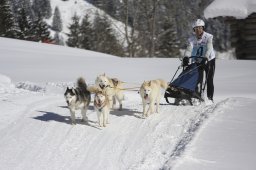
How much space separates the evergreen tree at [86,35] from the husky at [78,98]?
144 ft

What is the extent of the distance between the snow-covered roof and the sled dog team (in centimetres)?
929

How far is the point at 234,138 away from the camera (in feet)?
22.1

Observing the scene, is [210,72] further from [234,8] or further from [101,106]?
[234,8]

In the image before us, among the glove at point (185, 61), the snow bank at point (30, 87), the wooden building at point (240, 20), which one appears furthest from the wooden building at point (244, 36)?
the glove at point (185, 61)

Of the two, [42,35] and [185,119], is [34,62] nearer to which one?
[185,119]

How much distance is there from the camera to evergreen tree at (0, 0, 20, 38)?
47.6 m

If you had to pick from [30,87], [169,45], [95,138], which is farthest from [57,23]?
[95,138]

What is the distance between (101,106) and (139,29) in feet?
87.8

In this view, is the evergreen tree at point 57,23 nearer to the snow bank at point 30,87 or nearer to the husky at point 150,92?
the snow bank at point 30,87

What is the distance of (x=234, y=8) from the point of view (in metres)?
16.8

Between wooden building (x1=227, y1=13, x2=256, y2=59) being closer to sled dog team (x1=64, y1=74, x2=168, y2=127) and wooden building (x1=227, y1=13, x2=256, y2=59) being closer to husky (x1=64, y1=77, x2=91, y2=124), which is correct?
sled dog team (x1=64, y1=74, x2=168, y2=127)

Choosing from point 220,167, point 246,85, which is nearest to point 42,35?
point 246,85

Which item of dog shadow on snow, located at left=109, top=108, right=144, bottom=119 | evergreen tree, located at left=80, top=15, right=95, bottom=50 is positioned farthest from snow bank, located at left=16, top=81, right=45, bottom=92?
evergreen tree, located at left=80, top=15, right=95, bottom=50

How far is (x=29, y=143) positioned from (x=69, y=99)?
3.40ft
